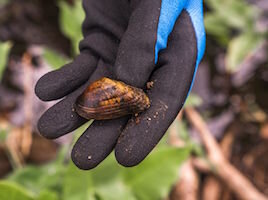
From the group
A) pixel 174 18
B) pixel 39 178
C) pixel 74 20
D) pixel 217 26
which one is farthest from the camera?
pixel 217 26

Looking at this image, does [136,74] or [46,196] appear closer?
[136,74]

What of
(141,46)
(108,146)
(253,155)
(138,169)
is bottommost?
(253,155)

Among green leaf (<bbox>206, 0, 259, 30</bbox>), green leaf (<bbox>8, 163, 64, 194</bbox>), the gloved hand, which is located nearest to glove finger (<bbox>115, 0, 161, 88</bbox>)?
the gloved hand

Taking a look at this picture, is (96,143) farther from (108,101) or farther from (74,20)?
(74,20)

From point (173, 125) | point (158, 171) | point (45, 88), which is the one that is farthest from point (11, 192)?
point (173, 125)

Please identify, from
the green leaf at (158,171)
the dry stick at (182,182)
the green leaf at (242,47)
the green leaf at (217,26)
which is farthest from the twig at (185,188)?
the green leaf at (217,26)

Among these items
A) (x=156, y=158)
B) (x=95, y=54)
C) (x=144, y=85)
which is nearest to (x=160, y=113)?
(x=144, y=85)

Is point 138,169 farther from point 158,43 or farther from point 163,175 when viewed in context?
point 158,43

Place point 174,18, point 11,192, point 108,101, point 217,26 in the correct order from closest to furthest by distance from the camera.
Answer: point 108,101 < point 174,18 < point 11,192 < point 217,26
